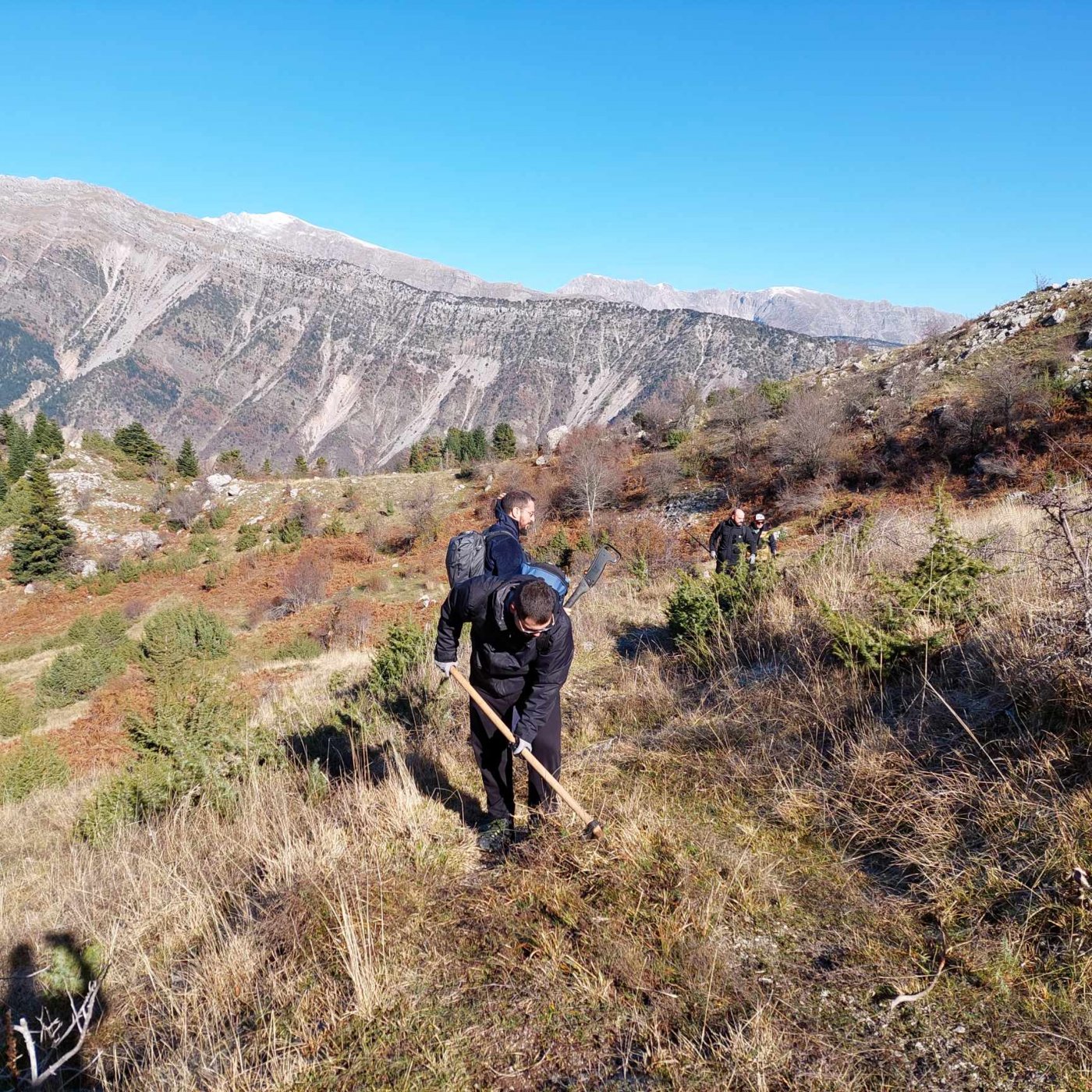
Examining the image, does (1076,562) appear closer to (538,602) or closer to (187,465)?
(538,602)

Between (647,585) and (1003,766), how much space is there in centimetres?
714

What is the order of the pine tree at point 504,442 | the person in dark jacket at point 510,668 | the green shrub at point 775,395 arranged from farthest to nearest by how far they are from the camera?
the pine tree at point 504,442
the green shrub at point 775,395
the person in dark jacket at point 510,668

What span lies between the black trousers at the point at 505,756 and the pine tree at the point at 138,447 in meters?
47.5

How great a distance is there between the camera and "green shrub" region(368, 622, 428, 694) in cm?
662

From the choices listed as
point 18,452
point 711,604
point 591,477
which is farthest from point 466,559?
point 18,452

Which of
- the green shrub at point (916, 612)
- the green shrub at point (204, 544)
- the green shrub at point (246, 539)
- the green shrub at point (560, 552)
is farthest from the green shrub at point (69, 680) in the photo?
the green shrub at point (916, 612)

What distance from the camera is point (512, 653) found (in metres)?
2.93

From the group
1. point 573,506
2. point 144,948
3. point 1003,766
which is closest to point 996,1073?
point 1003,766

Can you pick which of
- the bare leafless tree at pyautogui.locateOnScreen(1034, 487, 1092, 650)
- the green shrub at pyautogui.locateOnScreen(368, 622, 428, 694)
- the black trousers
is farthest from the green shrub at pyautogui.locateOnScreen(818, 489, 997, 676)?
Result: the green shrub at pyautogui.locateOnScreen(368, 622, 428, 694)

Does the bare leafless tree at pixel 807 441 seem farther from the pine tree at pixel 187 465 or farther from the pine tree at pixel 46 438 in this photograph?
the pine tree at pixel 46 438

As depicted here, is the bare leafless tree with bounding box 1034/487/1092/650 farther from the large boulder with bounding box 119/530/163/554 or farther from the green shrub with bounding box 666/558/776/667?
the large boulder with bounding box 119/530/163/554

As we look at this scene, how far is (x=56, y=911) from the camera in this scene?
9.75 feet

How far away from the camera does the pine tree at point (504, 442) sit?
42688 millimetres

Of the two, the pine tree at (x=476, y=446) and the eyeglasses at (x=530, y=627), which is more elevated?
the pine tree at (x=476, y=446)
